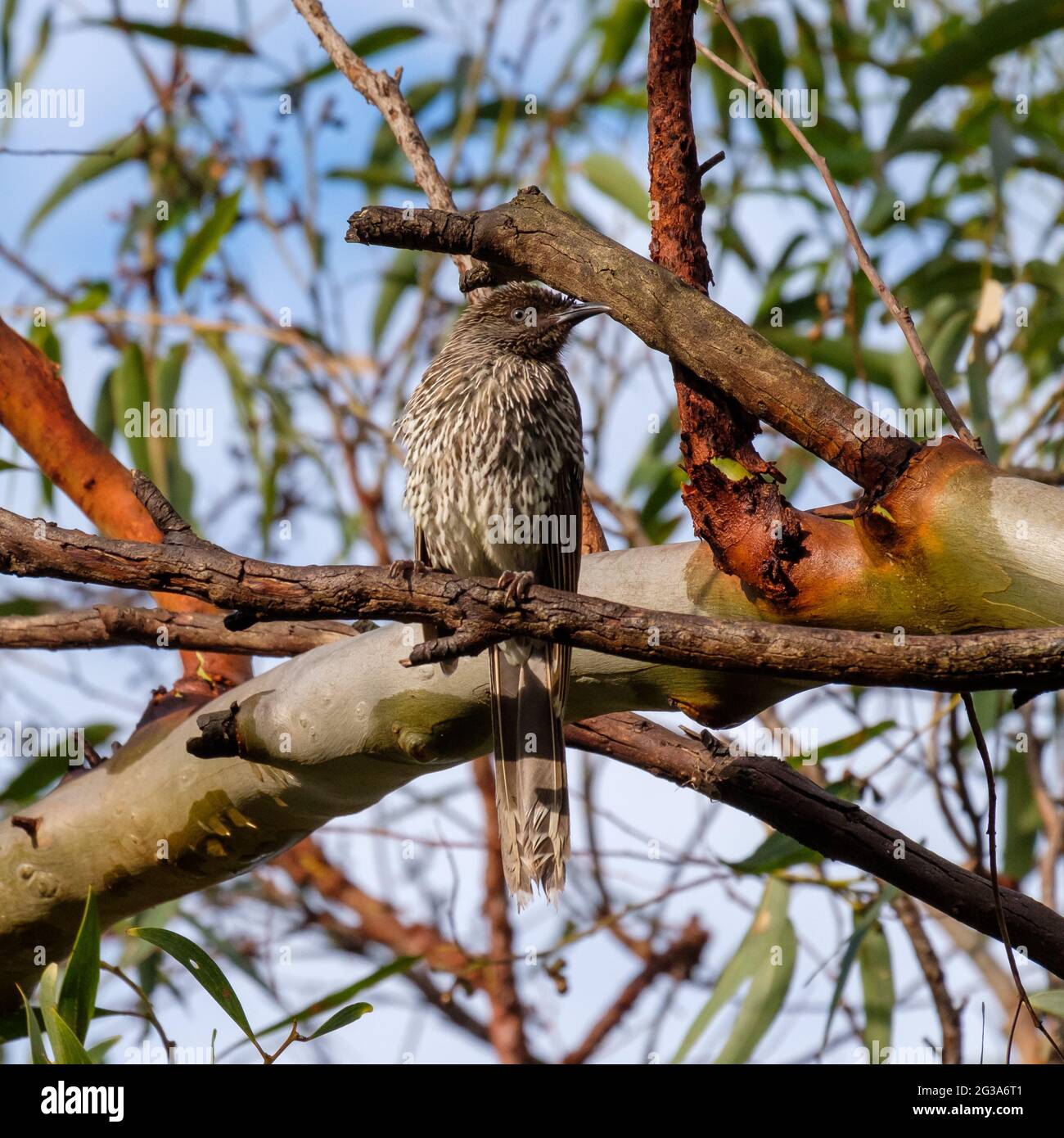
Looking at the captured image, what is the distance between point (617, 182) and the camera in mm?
3887

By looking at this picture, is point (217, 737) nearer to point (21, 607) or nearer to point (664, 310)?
point (664, 310)

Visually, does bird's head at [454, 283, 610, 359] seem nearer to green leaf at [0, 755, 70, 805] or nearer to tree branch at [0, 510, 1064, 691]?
green leaf at [0, 755, 70, 805]

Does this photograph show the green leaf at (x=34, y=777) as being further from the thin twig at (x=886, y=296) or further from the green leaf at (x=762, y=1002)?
the thin twig at (x=886, y=296)

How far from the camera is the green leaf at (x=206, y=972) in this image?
Result: 78.2 inches

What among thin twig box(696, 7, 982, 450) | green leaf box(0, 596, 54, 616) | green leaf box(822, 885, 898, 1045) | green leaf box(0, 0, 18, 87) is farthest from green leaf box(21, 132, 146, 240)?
green leaf box(822, 885, 898, 1045)

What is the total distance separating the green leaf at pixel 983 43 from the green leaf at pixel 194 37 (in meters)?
1.90

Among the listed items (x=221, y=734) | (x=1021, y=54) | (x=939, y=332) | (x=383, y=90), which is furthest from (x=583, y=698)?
(x=1021, y=54)

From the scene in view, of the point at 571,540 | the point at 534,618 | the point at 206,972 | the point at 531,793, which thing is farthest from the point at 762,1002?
the point at 534,618

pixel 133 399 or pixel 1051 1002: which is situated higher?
pixel 133 399

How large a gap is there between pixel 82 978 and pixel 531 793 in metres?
1.01

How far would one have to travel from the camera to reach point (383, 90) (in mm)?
2951

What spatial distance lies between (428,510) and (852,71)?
7.97ft

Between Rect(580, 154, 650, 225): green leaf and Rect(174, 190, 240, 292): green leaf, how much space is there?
3.50ft

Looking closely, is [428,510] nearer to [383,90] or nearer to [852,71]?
[383,90]
